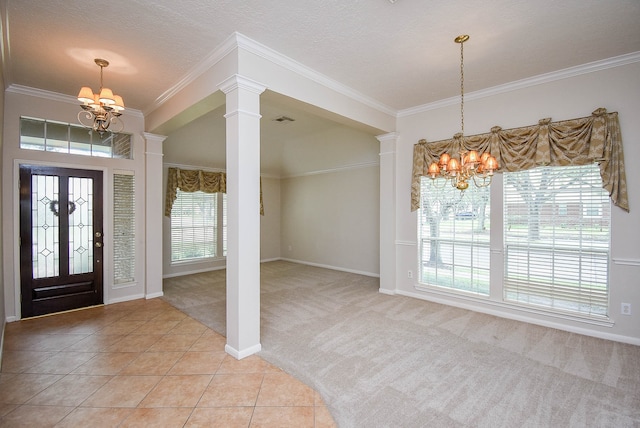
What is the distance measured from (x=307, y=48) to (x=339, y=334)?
3257mm

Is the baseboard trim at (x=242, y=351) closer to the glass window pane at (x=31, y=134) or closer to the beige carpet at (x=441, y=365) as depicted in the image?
the beige carpet at (x=441, y=365)

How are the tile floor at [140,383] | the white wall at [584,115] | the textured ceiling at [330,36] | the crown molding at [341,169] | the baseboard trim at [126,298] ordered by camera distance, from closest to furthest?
the tile floor at [140,383] → the textured ceiling at [330,36] → the white wall at [584,115] → the baseboard trim at [126,298] → the crown molding at [341,169]

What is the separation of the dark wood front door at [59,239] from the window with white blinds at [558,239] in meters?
6.19

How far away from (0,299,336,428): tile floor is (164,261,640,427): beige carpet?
0.30 meters

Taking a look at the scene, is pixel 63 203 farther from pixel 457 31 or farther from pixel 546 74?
pixel 546 74

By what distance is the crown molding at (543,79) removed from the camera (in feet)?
10.5

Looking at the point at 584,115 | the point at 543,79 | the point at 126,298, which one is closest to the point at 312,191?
the point at 126,298

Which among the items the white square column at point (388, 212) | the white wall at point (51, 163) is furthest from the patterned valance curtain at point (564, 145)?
the white wall at point (51, 163)

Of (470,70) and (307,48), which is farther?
(470,70)

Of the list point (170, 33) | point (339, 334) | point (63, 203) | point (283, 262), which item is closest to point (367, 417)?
point (339, 334)

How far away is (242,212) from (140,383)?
1741 millimetres

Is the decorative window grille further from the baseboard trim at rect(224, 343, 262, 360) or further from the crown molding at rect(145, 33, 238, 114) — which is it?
the baseboard trim at rect(224, 343, 262, 360)

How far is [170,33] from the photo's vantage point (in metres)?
2.71

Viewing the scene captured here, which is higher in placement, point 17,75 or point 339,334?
point 17,75
